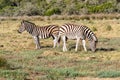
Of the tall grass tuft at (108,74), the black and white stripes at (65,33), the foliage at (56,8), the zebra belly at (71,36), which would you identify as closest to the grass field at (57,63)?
the tall grass tuft at (108,74)

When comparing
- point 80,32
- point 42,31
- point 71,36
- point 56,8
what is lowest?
point 56,8

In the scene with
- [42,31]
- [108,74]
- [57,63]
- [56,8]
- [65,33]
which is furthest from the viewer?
[56,8]

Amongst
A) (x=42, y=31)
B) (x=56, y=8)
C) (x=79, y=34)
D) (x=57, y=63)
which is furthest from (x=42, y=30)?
(x=56, y=8)

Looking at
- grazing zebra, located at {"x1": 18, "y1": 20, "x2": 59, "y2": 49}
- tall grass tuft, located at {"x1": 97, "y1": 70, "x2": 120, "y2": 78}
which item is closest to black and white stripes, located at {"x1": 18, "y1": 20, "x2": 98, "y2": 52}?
grazing zebra, located at {"x1": 18, "y1": 20, "x2": 59, "y2": 49}

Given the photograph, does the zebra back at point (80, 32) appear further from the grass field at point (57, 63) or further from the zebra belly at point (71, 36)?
the grass field at point (57, 63)

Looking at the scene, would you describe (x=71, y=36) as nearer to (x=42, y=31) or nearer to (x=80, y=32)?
(x=80, y=32)

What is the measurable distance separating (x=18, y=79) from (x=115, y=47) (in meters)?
12.2

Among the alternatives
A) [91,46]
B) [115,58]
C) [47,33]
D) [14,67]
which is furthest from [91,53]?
[14,67]

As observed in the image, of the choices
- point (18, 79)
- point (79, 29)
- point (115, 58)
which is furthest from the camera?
Result: point (79, 29)

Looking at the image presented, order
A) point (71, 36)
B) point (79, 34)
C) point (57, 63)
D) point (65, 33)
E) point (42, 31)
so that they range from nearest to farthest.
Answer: point (57, 63) < point (79, 34) < point (71, 36) < point (65, 33) < point (42, 31)

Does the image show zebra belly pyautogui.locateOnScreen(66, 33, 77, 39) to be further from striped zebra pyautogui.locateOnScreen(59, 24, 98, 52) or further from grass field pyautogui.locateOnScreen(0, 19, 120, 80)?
grass field pyautogui.locateOnScreen(0, 19, 120, 80)

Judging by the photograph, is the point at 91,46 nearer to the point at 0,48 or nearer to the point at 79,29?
the point at 79,29

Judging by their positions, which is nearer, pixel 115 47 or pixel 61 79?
pixel 61 79

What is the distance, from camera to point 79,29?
912 inches
